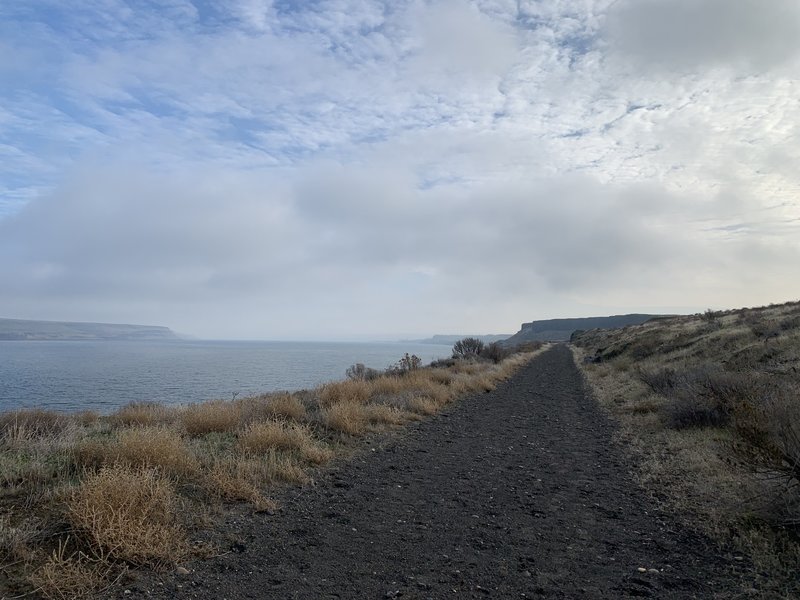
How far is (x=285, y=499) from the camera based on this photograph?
635 centimetres

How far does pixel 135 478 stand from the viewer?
5.06 meters

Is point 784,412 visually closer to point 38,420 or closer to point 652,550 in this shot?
point 652,550

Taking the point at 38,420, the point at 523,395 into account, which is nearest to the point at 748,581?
the point at 38,420

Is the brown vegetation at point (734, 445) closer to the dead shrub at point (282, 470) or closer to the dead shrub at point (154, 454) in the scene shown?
the dead shrub at point (282, 470)

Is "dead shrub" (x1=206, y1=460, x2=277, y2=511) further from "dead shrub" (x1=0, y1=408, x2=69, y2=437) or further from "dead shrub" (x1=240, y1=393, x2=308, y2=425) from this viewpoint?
"dead shrub" (x1=0, y1=408, x2=69, y2=437)

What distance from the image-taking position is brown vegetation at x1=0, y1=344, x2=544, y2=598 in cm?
412

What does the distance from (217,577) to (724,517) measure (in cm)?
522

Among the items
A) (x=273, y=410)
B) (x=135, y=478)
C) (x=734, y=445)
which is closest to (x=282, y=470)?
(x=135, y=478)

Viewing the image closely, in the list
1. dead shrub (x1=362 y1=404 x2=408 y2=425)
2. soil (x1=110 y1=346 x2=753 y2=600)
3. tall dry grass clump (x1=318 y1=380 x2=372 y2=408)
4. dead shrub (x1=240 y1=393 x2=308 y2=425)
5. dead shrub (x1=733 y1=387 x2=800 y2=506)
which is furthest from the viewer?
tall dry grass clump (x1=318 y1=380 x2=372 y2=408)

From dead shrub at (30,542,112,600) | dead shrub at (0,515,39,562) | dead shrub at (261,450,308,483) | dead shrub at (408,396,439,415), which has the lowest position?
dead shrub at (408,396,439,415)

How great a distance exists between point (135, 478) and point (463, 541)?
334 cm

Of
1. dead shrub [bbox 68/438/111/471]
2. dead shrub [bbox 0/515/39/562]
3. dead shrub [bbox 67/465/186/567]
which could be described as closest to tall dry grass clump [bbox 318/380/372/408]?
dead shrub [bbox 68/438/111/471]

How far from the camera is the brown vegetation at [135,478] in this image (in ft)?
13.5

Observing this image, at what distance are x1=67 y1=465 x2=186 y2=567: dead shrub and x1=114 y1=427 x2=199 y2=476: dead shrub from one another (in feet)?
3.91
